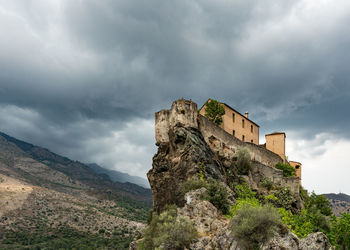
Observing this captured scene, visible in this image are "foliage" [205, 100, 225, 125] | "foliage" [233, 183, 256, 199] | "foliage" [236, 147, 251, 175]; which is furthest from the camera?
"foliage" [205, 100, 225, 125]

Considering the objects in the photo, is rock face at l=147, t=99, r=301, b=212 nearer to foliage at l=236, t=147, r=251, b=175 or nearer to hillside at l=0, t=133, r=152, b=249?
foliage at l=236, t=147, r=251, b=175

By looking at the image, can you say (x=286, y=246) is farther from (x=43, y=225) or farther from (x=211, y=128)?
(x=43, y=225)

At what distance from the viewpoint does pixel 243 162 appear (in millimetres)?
32156

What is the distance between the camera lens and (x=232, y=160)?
106 feet


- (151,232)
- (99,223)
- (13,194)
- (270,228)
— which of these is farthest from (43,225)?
(270,228)

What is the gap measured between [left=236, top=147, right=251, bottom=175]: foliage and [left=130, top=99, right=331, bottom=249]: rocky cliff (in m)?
0.27

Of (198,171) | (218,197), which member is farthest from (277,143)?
(218,197)

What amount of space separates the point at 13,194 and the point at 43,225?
23.4 meters

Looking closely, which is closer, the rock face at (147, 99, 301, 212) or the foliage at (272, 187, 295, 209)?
the rock face at (147, 99, 301, 212)

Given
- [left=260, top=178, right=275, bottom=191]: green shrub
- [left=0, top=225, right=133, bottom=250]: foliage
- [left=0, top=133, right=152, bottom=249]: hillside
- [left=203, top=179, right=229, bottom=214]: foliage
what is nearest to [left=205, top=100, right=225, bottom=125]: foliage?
[left=260, top=178, right=275, bottom=191]: green shrub

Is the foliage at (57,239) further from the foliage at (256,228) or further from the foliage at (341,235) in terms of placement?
the foliage at (256,228)

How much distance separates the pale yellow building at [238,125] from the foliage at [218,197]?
17246 mm

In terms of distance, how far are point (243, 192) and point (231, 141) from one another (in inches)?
311

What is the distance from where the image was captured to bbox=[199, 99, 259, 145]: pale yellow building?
38406mm
